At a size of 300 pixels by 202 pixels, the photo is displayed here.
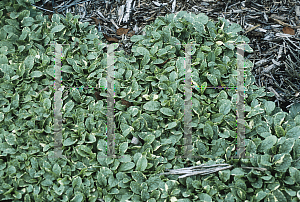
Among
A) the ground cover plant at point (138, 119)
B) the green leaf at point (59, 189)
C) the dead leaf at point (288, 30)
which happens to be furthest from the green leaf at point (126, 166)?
the dead leaf at point (288, 30)

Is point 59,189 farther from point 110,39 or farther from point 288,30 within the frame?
point 288,30

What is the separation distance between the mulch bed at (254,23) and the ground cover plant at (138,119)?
0.21 meters

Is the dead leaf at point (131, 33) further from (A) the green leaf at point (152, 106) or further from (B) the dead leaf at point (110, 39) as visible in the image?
(A) the green leaf at point (152, 106)

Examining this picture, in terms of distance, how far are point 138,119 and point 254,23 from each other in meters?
1.81

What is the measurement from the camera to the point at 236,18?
2.91 meters

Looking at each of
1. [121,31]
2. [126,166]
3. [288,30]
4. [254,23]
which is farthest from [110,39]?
[288,30]

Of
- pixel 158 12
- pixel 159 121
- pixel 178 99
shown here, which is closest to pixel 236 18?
pixel 158 12

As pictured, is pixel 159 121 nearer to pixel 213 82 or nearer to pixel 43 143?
pixel 213 82

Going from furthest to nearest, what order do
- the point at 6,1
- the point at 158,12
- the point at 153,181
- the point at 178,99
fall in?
the point at 158,12
the point at 6,1
the point at 178,99
the point at 153,181

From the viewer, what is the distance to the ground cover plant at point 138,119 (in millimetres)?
1926

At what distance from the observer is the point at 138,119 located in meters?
2.17

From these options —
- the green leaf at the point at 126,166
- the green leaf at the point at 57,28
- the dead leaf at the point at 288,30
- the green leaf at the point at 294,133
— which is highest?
the dead leaf at the point at 288,30

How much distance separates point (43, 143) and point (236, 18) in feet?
8.01

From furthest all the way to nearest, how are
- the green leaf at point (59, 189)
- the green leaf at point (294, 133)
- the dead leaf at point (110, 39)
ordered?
the dead leaf at point (110, 39), the green leaf at point (294, 133), the green leaf at point (59, 189)
